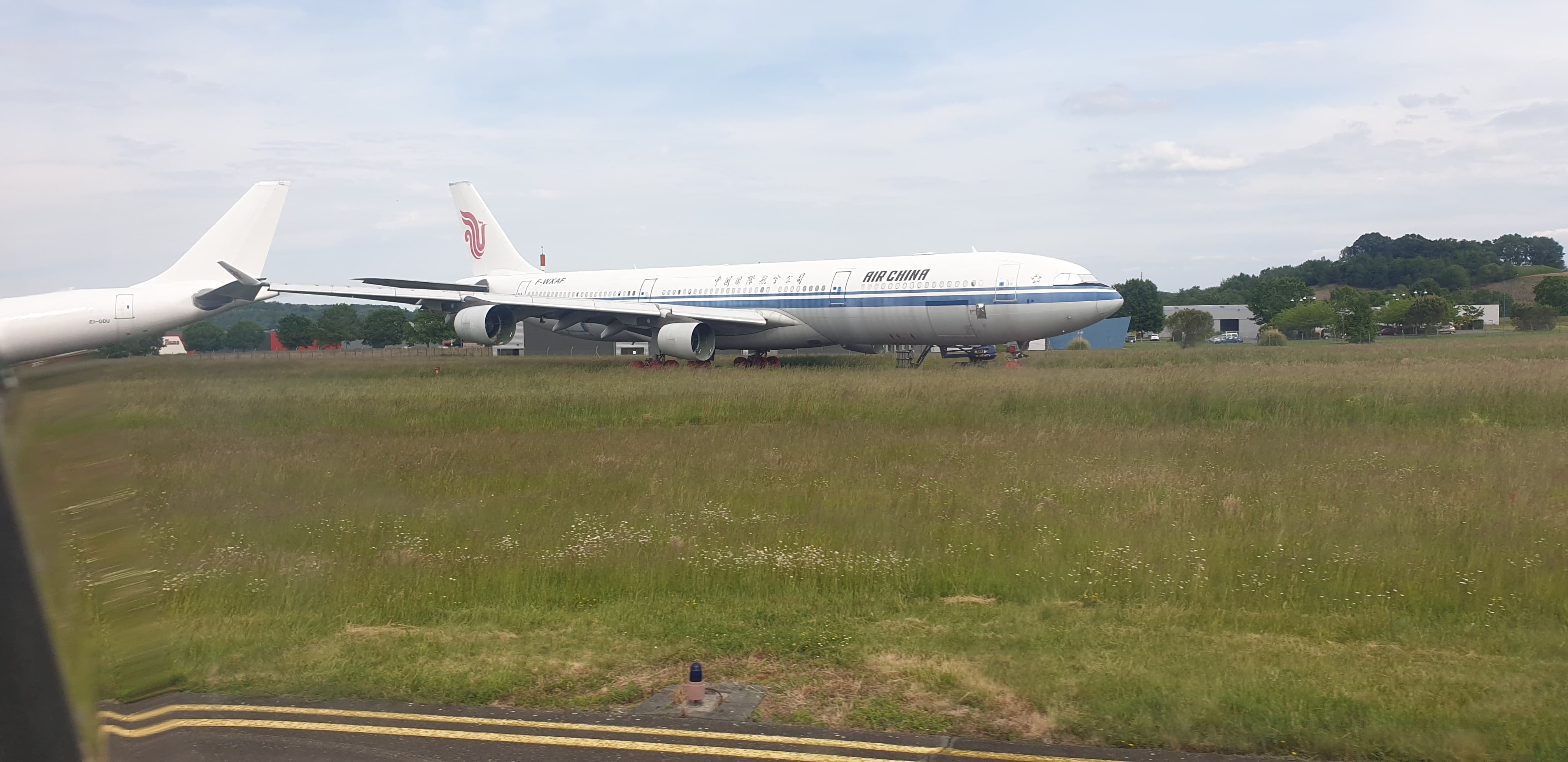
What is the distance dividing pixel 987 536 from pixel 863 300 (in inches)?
1022

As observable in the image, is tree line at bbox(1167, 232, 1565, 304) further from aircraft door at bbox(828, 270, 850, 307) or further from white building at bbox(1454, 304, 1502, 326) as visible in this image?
aircraft door at bbox(828, 270, 850, 307)

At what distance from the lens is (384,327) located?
1313 inches

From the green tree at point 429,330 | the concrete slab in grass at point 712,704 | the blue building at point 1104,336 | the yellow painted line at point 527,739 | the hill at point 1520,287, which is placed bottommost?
the concrete slab in grass at point 712,704

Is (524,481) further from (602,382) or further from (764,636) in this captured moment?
(602,382)

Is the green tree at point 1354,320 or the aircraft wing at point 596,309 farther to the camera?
the green tree at point 1354,320

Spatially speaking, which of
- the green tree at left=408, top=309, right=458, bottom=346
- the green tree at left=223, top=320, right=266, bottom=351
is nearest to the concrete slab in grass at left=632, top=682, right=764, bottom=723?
the green tree at left=223, top=320, right=266, bottom=351

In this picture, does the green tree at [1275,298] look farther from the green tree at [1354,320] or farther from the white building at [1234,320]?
the green tree at [1354,320]

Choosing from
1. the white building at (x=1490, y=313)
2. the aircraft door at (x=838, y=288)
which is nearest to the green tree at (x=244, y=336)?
the aircraft door at (x=838, y=288)

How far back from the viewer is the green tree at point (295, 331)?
420 inches

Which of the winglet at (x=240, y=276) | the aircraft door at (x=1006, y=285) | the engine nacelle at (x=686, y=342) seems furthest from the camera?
the engine nacelle at (x=686, y=342)

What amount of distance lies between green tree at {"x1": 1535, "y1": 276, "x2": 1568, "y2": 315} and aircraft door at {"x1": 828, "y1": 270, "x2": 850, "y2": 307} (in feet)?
368

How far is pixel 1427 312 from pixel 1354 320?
17057 millimetres

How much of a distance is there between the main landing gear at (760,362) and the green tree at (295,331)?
23.7 meters

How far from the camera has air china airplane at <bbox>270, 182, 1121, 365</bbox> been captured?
33094 millimetres
